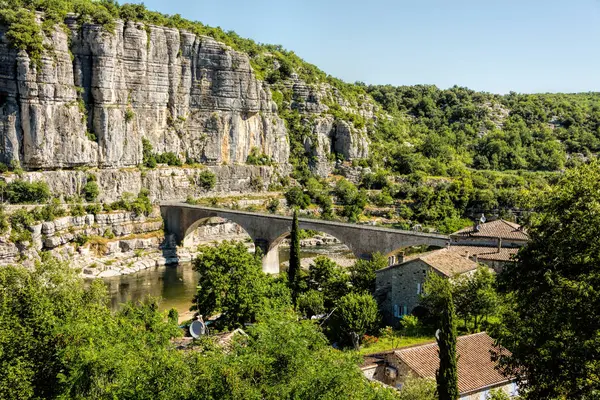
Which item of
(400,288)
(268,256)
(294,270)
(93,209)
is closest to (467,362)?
(400,288)

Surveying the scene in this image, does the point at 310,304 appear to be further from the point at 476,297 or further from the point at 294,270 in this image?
the point at 476,297

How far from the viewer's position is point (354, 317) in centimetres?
2778

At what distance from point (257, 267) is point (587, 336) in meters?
22.0

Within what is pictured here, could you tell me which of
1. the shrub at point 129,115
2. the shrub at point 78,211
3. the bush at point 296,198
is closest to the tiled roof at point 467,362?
the shrub at point 78,211

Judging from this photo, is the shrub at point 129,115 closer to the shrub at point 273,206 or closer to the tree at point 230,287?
the shrub at point 273,206

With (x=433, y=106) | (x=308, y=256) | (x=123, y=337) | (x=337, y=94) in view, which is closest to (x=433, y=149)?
(x=337, y=94)

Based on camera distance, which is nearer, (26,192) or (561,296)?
(561,296)

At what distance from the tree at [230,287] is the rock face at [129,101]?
37004 millimetres

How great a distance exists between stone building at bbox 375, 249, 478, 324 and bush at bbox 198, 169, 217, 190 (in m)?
42.9

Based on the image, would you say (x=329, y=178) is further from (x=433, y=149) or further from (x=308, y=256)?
(x=308, y=256)

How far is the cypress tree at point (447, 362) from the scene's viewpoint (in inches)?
691

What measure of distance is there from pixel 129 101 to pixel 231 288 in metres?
45.9

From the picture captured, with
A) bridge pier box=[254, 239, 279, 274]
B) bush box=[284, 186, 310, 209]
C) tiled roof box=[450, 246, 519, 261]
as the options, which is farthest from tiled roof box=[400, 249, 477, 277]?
bush box=[284, 186, 310, 209]

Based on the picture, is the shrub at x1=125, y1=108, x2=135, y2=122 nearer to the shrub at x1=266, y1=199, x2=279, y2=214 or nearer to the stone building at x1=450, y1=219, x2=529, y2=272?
the shrub at x1=266, y1=199, x2=279, y2=214
